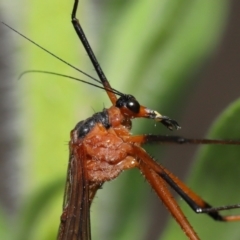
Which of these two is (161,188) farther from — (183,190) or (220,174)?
(220,174)

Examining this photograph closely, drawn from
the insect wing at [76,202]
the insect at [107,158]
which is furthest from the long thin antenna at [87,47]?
the insect wing at [76,202]

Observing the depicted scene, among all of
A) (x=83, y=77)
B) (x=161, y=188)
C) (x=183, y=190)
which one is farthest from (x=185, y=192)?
(x=83, y=77)

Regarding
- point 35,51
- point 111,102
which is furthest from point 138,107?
point 35,51

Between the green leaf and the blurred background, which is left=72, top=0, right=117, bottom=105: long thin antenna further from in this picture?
the green leaf

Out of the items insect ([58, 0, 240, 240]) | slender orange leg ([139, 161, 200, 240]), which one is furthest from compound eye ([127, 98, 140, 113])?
slender orange leg ([139, 161, 200, 240])

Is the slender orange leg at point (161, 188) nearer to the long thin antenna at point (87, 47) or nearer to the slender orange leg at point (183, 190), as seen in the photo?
the slender orange leg at point (183, 190)

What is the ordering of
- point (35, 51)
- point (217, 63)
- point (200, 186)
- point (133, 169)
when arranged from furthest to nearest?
point (217, 63), point (133, 169), point (35, 51), point (200, 186)

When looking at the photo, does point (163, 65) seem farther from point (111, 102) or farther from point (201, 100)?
point (201, 100)
